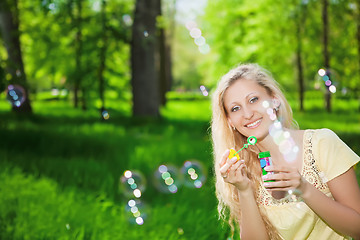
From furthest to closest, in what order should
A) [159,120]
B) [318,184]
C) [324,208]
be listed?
[159,120] < [318,184] < [324,208]

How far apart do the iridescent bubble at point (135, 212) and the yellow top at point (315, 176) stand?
1.95 meters

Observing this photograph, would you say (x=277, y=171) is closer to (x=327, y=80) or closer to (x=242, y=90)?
(x=242, y=90)

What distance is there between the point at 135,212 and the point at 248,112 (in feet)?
7.16

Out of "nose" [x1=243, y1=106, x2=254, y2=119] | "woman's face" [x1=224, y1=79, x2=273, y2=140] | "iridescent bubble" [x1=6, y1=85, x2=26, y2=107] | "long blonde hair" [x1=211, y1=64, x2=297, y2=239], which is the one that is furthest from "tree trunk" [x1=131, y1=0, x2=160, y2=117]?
"nose" [x1=243, y1=106, x2=254, y2=119]

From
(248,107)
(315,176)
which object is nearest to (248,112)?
(248,107)

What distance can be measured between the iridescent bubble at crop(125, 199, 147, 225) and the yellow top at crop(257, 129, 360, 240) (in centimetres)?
195

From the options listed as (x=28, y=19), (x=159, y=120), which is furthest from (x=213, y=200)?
(x=28, y=19)

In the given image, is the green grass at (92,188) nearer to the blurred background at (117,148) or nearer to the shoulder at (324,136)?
the blurred background at (117,148)

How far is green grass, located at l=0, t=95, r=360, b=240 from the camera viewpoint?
3871 mm

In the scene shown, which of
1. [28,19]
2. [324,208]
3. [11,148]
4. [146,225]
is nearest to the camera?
[324,208]

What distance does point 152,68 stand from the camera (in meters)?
12.1

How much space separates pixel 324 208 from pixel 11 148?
637 centimetres

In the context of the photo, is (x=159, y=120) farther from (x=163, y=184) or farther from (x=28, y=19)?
(x=28, y=19)

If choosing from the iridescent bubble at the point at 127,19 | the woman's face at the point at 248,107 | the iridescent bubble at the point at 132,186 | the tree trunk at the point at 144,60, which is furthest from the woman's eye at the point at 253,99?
the iridescent bubble at the point at 127,19
